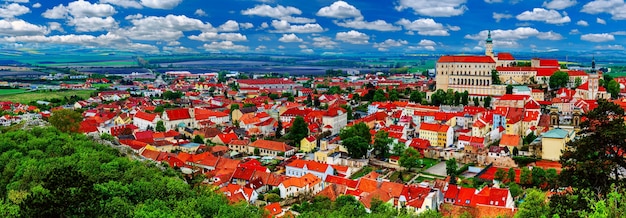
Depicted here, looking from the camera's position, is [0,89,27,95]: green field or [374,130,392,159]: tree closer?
[374,130,392,159]: tree

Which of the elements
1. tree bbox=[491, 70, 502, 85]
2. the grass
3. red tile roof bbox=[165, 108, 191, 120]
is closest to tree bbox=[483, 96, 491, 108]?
tree bbox=[491, 70, 502, 85]

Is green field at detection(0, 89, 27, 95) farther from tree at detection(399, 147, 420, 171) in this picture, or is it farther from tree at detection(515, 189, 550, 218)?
tree at detection(515, 189, 550, 218)

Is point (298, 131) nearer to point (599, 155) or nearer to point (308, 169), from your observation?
point (308, 169)

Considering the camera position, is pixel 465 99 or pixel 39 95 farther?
pixel 39 95

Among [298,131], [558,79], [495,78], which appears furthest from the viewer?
[495,78]

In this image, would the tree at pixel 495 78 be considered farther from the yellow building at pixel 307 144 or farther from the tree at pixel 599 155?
the tree at pixel 599 155

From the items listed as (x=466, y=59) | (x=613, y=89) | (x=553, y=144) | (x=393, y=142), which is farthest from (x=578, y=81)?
(x=393, y=142)
